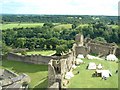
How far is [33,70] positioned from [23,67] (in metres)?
3.03

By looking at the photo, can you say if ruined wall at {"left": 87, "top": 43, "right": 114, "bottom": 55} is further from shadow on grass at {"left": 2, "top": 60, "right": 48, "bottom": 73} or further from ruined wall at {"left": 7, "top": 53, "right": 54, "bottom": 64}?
shadow on grass at {"left": 2, "top": 60, "right": 48, "bottom": 73}

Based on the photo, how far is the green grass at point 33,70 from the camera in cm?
2930

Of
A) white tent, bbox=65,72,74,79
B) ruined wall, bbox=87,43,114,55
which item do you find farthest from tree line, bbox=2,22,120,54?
white tent, bbox=65,72,74,79

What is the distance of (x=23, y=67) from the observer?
38.7 m

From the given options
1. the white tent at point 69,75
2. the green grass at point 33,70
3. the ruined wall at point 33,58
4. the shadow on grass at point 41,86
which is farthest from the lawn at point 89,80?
the ruined wall at point 33,58

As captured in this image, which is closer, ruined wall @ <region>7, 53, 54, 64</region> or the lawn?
the lawn

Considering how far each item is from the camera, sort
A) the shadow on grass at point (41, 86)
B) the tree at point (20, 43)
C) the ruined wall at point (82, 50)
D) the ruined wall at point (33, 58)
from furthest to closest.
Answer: the tree at point (20, 43), the ruined wall at point (33, 58), the ruined wall at point (82, 50), the shadow on grass at point (41, 86)

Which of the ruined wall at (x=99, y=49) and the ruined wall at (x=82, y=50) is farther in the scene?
the ruined wall at (x=99, y=49)

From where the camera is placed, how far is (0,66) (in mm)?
40406

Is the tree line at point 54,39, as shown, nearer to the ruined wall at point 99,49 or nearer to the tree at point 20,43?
the tree at point 20,43

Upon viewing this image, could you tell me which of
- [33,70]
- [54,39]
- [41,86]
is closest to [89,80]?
[41,86]

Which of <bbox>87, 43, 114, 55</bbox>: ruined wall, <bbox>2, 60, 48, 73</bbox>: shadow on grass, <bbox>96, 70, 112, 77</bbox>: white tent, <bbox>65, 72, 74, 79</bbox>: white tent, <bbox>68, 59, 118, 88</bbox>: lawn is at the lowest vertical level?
<bbox>2, 60, 48, 73</bbox>: shadow on grass

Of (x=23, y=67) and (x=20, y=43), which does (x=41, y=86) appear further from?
(x=20, y=43)

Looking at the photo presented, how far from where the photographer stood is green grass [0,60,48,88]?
96.1 ft
